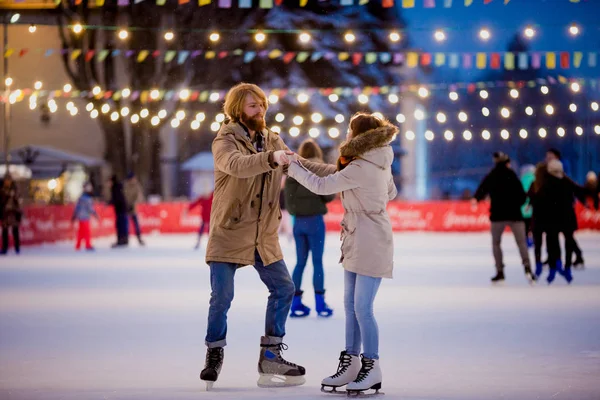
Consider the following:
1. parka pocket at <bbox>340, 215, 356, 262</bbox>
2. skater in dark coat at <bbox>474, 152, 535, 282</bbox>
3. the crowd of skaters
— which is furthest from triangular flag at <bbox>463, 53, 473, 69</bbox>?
parka pocket at <bbox>340, 215, 356, 262</bbox>

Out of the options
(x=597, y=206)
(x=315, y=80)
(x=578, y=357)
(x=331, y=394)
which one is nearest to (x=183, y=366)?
(x=331, y=394)

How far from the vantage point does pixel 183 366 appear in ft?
23.5

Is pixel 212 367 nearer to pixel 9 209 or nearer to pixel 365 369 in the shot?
pixel 365 369

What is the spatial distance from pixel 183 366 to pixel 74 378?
76cm

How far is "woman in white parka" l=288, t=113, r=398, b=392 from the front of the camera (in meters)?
6.30

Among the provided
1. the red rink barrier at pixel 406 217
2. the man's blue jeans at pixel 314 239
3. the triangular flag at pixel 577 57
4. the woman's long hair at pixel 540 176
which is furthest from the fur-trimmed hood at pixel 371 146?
the red rink barrier at pixel 406 217

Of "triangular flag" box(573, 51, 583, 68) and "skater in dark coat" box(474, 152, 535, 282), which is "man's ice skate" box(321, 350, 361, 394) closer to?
"skater in dark coat" box(474, 152, 535, 282)

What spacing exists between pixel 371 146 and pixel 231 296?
1.17 metres

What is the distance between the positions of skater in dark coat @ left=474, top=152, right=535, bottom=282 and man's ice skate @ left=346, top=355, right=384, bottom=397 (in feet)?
24.2

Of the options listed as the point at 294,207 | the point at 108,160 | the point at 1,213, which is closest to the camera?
the point at 294,207

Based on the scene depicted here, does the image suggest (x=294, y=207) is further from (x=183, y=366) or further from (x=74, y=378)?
(x=74, y=378)

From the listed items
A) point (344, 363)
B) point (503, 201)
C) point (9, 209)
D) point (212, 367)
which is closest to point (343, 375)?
point (344, 363)

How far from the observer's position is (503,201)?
13406mm

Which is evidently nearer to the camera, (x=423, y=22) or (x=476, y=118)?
(x=423, y=22)
